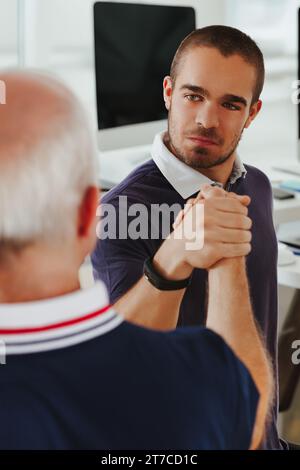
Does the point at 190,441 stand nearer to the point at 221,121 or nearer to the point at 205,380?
the point at 205,380

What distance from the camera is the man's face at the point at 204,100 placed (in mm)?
997

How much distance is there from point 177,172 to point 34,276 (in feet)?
1.51

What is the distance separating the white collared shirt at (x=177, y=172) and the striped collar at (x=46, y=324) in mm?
427

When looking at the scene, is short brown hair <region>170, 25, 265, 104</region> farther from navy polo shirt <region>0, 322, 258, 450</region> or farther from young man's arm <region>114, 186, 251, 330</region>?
navy polo shirt <region>0, 322, 258, 450</region>

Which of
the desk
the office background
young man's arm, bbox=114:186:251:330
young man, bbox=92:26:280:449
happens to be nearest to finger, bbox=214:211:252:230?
young man's arm, bbox=114:186:251:330

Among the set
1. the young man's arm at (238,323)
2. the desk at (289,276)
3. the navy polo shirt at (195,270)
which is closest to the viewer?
the young man's arm at (238,323)

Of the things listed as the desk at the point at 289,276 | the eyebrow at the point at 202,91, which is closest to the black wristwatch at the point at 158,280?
the eyebrow at the point at 202,91

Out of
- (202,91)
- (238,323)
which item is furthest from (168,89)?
(238,323)

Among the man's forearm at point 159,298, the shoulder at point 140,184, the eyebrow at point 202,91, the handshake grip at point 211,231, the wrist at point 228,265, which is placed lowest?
the man's forearm at point 159,298

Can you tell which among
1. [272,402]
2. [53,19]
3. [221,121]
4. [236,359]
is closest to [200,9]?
[53,19]

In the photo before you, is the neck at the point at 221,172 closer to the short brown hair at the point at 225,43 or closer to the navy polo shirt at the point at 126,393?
the short brown hair at the point at 225,43

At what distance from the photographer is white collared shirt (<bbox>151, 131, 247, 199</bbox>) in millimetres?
990

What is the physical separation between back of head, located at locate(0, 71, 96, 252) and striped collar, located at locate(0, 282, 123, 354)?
4cm

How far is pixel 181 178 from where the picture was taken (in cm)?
99
